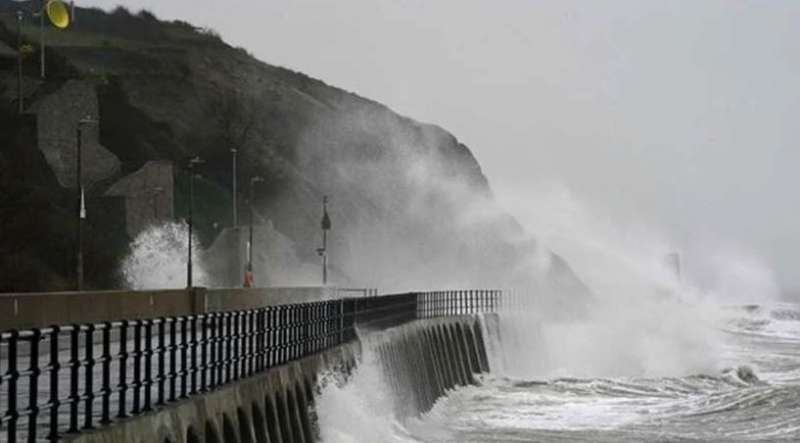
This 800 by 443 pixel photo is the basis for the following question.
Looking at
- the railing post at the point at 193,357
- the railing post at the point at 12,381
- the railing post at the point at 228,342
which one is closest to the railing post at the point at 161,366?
the railing post at the point at 193,357

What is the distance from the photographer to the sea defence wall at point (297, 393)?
15.8m

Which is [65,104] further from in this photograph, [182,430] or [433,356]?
[182,430]

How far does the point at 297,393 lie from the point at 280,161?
125686 mm

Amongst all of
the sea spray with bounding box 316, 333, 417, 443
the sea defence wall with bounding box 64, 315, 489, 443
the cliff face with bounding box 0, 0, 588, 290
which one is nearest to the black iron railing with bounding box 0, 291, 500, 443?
the sea defence wall with bounding box 64, 315, 489, 443

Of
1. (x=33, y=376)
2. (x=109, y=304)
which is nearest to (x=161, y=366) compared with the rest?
(x=33, y=376)

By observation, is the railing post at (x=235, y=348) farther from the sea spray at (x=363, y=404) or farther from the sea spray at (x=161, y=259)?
the sea spray at (x=161, y=259)

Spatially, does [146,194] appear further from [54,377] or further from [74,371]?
[54,377]

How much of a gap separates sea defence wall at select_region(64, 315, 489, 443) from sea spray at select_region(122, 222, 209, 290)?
4325cm

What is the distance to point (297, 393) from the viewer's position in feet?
80.8

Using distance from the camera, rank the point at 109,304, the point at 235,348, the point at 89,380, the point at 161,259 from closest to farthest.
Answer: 1. the point at 89,380
2. the point at 235,348
3. the point at 109,304
4. the point at 161,259

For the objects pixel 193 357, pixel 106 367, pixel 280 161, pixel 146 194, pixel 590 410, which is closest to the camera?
pixel 106 367

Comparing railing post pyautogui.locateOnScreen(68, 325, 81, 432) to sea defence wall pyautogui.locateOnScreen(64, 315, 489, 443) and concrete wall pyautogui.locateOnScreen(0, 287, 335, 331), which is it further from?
concrete wall pyautogui.locateOnScreen(0, 287, 335, 331)

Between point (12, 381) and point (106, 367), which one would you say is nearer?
point (12, 381)

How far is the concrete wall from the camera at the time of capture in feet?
96.2
